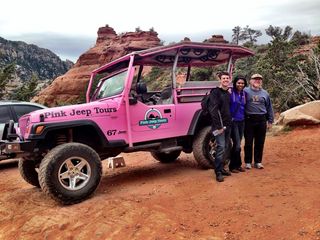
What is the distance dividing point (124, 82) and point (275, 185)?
2.86 m

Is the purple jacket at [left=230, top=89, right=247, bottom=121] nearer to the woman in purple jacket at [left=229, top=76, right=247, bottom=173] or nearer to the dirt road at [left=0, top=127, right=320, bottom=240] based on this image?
the woman in purple jacket at [left=229, top=76, right=247, bottom=173]

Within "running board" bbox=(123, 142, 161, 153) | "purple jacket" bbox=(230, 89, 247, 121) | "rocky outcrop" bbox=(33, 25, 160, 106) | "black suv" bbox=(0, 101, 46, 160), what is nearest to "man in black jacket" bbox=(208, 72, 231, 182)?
"purple jacket" bbox=(230, 89, 247, 121)

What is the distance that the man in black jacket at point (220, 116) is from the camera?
5957 millimetres

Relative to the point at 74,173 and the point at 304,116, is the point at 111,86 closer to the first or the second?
the point at 74,173

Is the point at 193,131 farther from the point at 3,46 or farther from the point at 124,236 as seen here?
the point at 3,46

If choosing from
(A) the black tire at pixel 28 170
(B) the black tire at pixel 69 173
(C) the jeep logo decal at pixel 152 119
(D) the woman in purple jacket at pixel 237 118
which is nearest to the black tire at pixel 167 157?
(C) the jeep logo decal at pixel 152 119

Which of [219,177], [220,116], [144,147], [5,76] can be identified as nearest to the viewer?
[219,177]

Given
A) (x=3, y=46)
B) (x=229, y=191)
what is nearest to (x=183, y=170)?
(x=229, y=191)

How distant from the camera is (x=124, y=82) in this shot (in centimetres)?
625

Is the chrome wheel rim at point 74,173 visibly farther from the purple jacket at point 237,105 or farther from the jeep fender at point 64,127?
the purple jacket at point 237,105

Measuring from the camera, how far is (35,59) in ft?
381

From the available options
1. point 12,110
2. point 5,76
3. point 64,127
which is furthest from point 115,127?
point 5,76

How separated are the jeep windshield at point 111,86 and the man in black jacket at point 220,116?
60.8 inches

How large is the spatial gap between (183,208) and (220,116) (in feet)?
6.26
